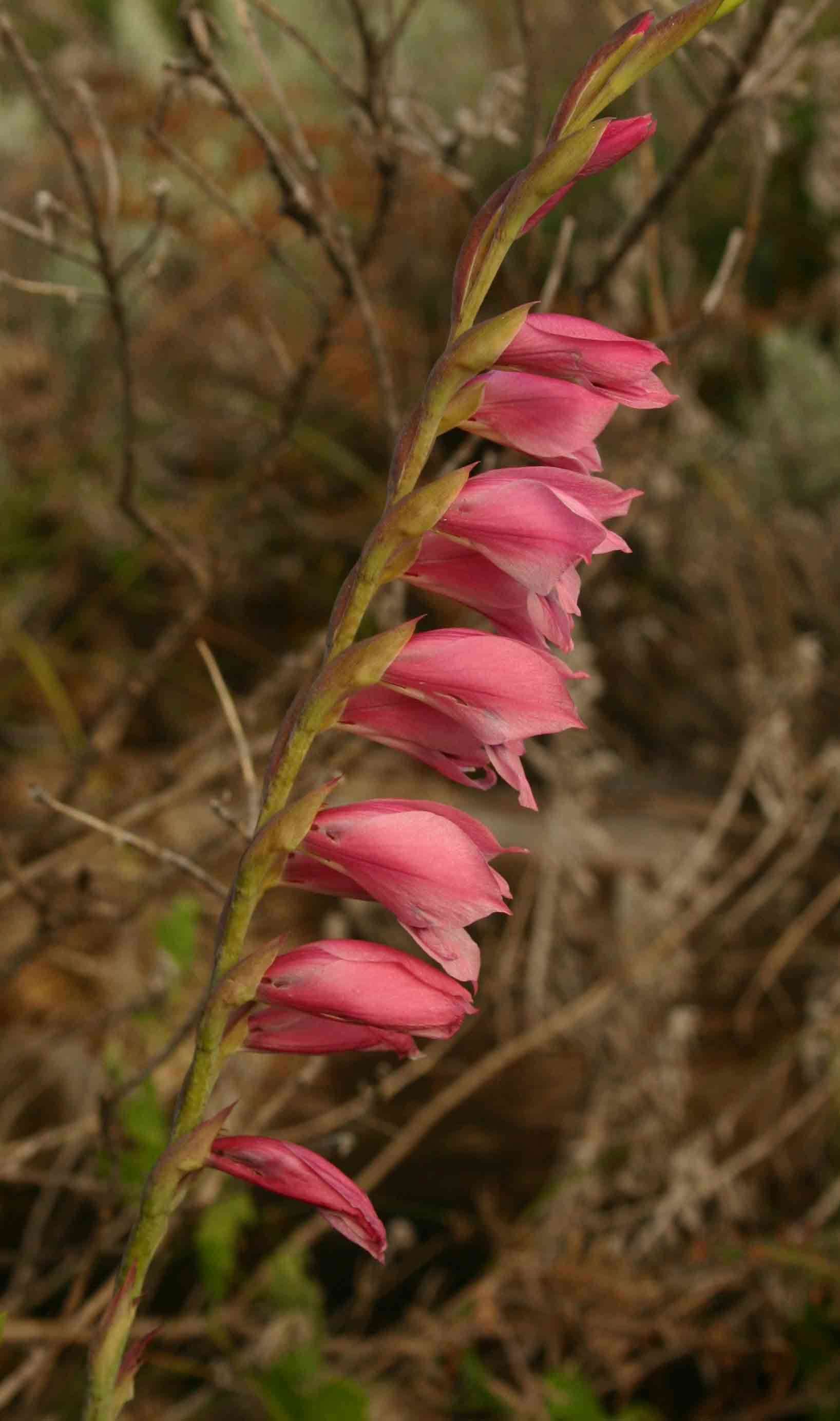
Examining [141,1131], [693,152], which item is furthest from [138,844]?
[693,152]

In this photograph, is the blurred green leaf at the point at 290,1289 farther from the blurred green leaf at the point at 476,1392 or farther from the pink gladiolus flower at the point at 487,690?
the pink gladiolus flower at the point at 487,690

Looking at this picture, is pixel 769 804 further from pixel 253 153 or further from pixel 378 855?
pixel 253 153

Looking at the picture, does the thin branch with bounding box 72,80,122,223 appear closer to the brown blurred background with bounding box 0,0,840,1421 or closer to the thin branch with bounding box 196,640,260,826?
the brown blurred background with bounding box 0,0,840,1421

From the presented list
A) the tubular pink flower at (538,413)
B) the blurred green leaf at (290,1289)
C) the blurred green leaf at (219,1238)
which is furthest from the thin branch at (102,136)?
the blurred green leaf at (290,1289)

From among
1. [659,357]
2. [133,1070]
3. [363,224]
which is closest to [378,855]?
[659,357]

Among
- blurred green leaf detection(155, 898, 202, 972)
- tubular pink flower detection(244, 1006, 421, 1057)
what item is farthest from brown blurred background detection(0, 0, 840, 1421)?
tubular pink flower detection(244, 1006, 421, 1057)
